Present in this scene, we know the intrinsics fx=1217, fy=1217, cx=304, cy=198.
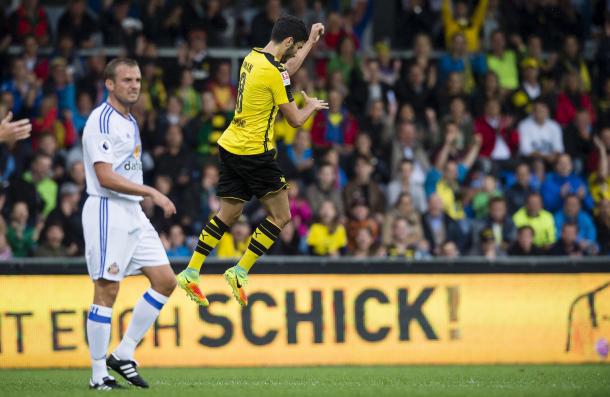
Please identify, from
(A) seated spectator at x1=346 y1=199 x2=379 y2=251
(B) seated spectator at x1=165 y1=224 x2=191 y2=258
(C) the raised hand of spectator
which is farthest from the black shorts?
(A) seated spectator at x1=346 y1=199 x2=379 y2=251

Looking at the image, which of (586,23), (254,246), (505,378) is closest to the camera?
(254,246)

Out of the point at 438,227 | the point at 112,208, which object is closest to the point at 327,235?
the point at 438,227

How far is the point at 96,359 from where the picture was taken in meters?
9.38

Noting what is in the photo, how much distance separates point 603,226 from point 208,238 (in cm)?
804

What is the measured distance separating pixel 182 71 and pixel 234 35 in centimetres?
171

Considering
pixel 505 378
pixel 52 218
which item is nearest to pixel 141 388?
pixel 505 378

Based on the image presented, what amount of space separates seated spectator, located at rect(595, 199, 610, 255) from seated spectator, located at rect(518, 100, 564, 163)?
137 centimetres

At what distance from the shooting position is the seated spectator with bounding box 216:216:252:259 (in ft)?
48.2

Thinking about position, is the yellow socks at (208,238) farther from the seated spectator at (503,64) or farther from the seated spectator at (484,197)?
the seated spectator at (503,64)

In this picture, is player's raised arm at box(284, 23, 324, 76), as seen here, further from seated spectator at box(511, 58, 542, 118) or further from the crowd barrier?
seated spectator at box(511, 58, 542, 118)

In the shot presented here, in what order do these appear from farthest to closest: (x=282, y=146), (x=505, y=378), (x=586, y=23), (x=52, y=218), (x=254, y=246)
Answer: (x=586, y=23) → (x=282, y=146) → (x=52, y=218) → (x=505, y=378) → (x=254, y=246)

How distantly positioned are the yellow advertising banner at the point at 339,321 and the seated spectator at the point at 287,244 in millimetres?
1604

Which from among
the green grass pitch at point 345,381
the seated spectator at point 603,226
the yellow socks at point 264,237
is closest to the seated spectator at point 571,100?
the seated spectator at point 603,226

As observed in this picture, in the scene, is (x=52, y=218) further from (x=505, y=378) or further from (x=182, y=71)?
(x=505, y=378)
